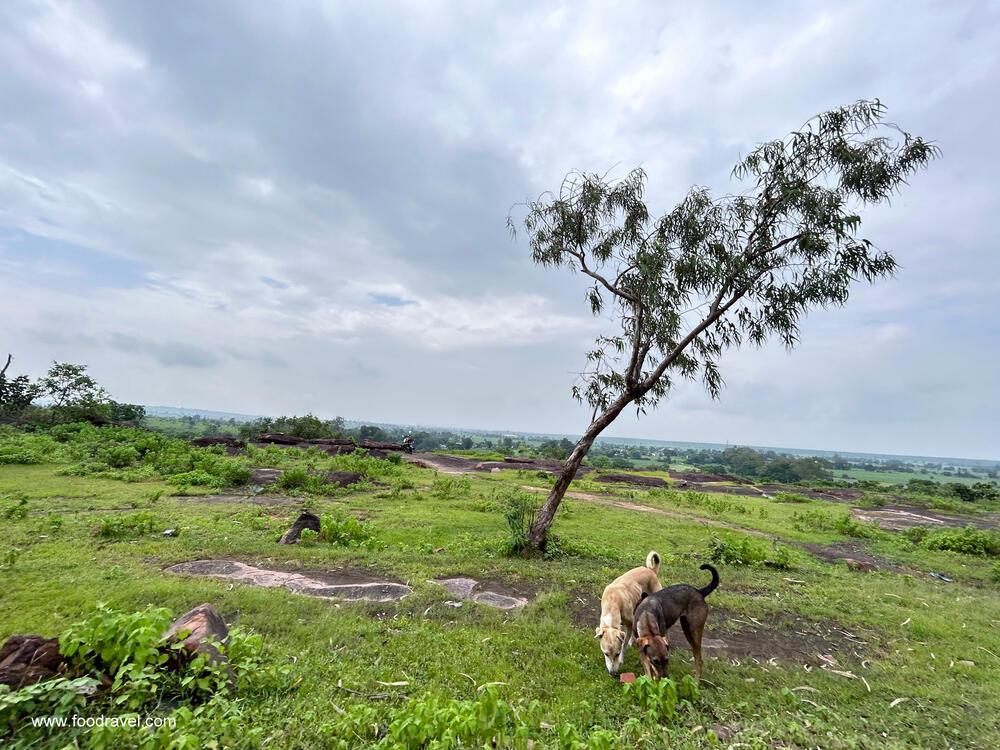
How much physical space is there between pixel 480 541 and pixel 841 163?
12.3 m

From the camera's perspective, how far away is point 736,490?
35562 millimetres

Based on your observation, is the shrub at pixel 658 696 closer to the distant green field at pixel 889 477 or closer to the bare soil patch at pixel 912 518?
the bare soil patch at pixel 912 518

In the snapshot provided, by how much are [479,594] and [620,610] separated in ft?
9.94

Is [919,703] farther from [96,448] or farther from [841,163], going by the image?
[96,448]

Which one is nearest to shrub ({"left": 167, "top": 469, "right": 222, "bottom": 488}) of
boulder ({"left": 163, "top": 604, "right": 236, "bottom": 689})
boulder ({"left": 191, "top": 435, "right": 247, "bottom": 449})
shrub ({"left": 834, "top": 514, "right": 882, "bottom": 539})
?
boulder ({"left": 191, "top": 435, "right": 247, "bottom": 449})

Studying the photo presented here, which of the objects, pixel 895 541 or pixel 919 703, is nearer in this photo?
pixel 919 703

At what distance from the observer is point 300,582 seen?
25.2 feet

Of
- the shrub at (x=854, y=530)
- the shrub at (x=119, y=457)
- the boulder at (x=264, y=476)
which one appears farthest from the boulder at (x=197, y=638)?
the shrub at (x=854, y=530)

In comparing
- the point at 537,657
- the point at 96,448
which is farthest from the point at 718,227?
the point at 96,448

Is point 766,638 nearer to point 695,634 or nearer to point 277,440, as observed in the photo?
point 695,634

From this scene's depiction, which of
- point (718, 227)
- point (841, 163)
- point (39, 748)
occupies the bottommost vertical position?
point (39, 748)

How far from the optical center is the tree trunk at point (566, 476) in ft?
35.6

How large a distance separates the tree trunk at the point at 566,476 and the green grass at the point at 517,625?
0.62 metres

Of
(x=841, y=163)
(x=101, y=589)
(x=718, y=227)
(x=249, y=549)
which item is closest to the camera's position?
(x=101, y=589)
